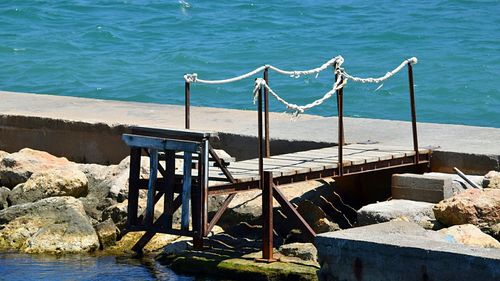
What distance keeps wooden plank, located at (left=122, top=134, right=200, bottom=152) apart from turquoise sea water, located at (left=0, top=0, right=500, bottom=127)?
36.7ft

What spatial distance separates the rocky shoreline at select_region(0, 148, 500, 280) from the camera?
9969 millimetres

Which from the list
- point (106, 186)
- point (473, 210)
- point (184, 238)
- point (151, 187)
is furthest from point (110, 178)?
point (473, 210)

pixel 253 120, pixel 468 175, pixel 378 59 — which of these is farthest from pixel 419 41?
pixel 468 175

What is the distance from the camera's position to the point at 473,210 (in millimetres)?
9984

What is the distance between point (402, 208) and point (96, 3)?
85.6 feet

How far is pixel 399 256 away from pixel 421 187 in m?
2.81

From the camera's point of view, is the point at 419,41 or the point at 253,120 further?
the point at 419,41

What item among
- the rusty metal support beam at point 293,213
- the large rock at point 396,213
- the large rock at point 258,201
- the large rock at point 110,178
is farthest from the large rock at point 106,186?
the large rock at point 396,213

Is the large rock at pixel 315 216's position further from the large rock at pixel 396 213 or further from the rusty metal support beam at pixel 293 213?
the rusty metal support beam at pixel 293 213

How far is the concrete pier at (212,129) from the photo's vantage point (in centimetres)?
A: 1179

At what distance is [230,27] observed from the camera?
3159cm

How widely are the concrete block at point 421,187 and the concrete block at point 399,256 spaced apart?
Answer: 6.51 ft

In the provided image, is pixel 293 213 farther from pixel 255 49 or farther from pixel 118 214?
pixel 255 49

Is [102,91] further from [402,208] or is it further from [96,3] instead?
[402,208]
